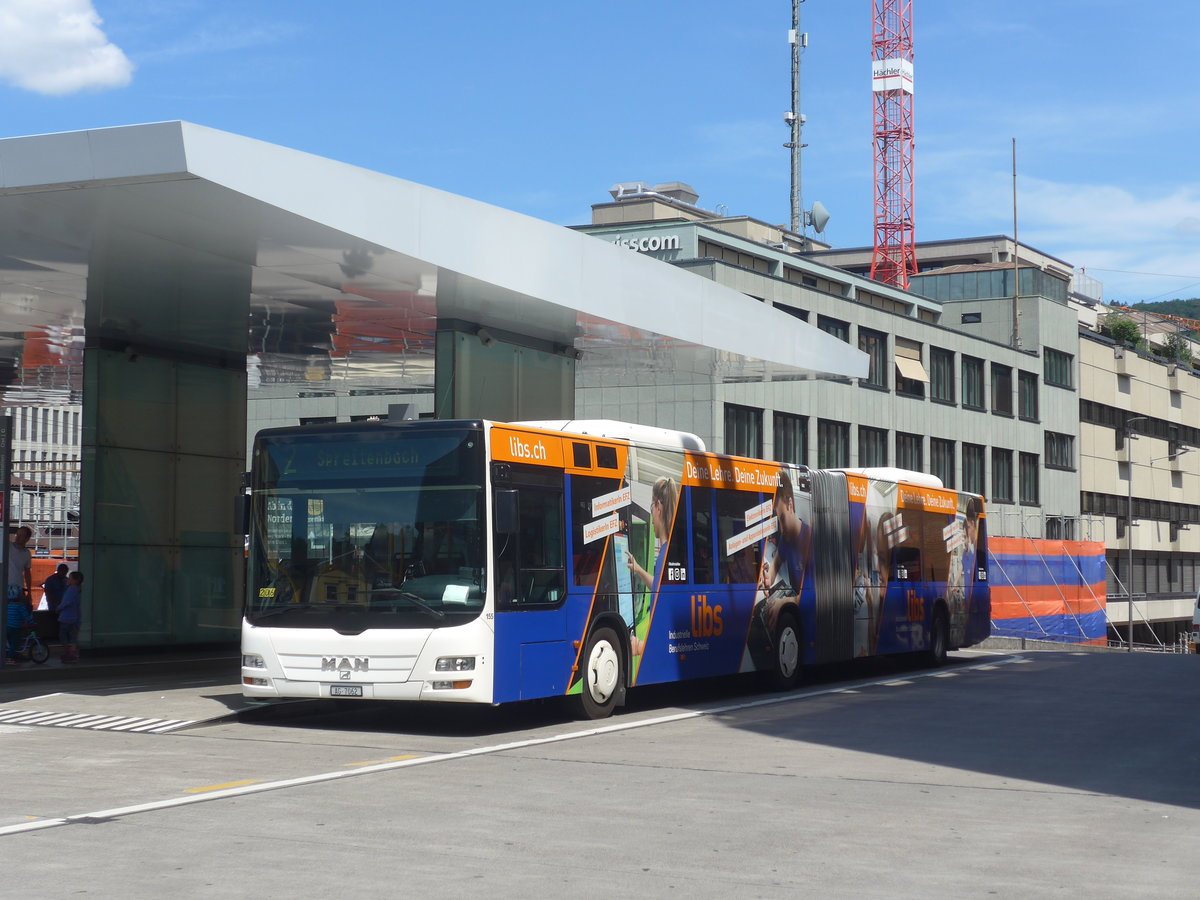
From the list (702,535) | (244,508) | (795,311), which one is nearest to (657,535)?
(702,535)

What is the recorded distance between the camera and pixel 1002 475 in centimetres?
6438

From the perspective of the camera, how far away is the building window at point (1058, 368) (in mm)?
68312

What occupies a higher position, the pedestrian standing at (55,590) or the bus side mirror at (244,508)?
the bus side mirror at (244,508)

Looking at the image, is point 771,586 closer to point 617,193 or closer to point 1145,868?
point 1145,868

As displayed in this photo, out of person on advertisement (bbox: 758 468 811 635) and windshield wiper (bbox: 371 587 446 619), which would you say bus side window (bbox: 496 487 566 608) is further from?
person on advertisement (bbox: 758 468 811 635)

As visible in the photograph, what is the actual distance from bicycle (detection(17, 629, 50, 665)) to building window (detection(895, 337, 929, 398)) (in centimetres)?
4008

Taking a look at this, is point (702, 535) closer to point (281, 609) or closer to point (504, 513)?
point (504, 513)

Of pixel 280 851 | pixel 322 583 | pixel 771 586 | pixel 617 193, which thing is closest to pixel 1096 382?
pixel 617 193

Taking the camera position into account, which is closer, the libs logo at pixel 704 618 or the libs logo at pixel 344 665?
the libs logo at pixel 344 665

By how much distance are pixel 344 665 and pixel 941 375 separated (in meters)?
49.1

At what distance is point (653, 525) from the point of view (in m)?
16.2

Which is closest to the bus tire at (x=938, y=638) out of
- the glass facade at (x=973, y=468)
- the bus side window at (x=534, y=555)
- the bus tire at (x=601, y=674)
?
the bus tire at (x=601, y=674)

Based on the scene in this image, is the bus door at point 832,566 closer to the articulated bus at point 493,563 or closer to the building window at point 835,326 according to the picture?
the articulated bus at point 493,563

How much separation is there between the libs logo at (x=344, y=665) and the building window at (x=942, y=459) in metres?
47.5
